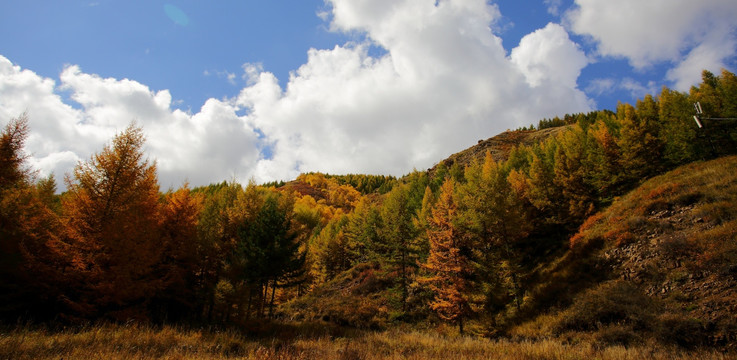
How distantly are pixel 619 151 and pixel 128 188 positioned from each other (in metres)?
50.2

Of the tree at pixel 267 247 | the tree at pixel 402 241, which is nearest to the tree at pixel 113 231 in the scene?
the tree at pixel 267 247

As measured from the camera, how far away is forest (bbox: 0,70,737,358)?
15.0m

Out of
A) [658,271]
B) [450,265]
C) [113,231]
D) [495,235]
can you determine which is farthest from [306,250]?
[658,271]

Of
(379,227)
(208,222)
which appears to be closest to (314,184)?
(379,227)

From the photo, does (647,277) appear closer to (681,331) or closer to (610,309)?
(610,309)

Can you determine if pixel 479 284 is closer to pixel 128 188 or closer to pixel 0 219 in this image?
pixel 128 188

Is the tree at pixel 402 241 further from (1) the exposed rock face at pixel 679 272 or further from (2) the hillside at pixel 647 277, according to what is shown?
(1) the exposed rock face at pixel 679 272

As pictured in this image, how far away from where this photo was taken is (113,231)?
14.9 metres

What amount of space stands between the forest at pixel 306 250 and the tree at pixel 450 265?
116 millimetres

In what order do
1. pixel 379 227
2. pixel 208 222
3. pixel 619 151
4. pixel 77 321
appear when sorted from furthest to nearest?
pixel 379 227
pixel 619 151
pixel 208 222
pixel 77 321

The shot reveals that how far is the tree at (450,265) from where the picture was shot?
886 inches

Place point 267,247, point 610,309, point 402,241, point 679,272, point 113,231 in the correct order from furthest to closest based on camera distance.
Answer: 1. point 402,241
2. point 267,247
3. point 610,309
4. point 679,272
5. point 113,231

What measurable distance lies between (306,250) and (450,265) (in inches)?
537

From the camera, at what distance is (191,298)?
2244cm
